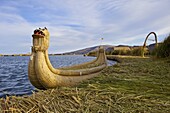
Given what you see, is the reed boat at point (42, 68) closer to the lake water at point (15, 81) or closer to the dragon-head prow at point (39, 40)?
the dragon-head prow at point (39, 40)

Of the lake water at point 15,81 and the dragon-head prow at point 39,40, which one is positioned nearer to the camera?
the dragon-head prow at point 39,40

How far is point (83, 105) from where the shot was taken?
5.63 feet

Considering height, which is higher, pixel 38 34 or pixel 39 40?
pixel 38 34

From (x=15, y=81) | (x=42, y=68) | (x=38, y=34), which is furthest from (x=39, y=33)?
(x=15, y=81)

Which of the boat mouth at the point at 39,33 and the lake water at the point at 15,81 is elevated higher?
the boat mouth at the point at 39,33

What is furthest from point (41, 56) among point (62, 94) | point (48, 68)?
point (62, 94)

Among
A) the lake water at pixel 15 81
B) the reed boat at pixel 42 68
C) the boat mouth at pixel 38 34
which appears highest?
the boat mouth at pixel 38 34

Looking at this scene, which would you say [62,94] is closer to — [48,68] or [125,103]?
[125,103]

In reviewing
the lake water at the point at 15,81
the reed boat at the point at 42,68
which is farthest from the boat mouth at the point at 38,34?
the lake water at the point at 15,81

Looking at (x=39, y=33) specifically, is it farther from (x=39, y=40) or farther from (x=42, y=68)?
(x=42, y=68)

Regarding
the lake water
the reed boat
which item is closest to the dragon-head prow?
the reed boat

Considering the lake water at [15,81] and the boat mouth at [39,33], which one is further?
the lake water at [15,81]

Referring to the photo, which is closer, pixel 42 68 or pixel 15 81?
pixel 42 68

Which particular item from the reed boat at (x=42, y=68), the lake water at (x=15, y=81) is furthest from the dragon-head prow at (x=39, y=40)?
the lake water at (x=15, y=81)
